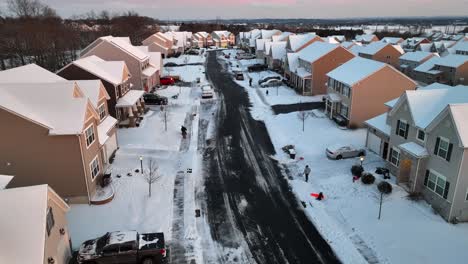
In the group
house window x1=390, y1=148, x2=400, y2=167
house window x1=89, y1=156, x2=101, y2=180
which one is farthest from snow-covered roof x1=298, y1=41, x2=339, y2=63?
house window x1=89, y1=156, x2=101, y2=180

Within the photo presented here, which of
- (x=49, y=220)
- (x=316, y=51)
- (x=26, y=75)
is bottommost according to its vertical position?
(x=49, y=220)

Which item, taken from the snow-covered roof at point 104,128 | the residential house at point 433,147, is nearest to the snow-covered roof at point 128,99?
the snow-covered roof at point 104,128

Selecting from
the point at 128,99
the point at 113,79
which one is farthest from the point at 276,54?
the point at 113,79

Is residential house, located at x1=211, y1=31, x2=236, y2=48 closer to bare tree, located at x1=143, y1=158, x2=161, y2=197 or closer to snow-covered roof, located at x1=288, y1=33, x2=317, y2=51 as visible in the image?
snow-covered roof, located at x1=288, y1=33, x2=317, y2=51

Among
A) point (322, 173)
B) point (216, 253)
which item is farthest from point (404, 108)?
point (216, 253)

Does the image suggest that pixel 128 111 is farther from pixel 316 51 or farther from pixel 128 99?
pixel 316 51

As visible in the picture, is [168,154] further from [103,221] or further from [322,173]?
[322,173]

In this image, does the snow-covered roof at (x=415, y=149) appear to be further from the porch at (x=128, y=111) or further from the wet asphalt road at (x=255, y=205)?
the porch at (x=128, y=111)
